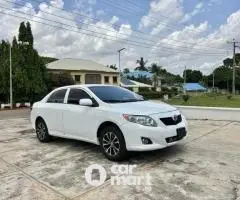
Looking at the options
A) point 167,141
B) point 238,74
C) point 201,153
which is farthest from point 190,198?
point 238,74

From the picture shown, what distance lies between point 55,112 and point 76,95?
32.5 inches

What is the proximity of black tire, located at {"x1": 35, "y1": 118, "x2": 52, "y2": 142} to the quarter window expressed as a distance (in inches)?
53.6

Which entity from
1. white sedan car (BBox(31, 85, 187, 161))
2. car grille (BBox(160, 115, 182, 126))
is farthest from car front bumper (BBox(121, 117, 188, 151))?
car grille (BBox(160, 115, 182, 126))

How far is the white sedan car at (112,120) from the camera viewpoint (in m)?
5.70

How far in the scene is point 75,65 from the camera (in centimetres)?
4600

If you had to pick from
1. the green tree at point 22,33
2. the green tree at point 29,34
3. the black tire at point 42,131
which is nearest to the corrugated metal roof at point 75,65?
the green tree at point 29,34

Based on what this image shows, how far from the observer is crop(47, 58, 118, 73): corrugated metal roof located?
43066 millimetres

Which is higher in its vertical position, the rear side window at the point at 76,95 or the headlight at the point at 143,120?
the rear side window at the point at 76,95

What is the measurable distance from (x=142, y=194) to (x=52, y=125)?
13.3ft

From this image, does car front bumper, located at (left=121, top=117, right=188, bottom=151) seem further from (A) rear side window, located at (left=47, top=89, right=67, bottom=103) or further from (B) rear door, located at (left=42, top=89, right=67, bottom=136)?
(A) rear side window, located at (left=47, top=89, right=67, bottom=103)

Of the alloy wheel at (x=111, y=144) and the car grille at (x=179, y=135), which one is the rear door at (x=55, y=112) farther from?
the car grille at (x=179, y=135)

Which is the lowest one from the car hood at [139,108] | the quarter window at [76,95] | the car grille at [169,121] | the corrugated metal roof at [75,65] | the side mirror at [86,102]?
the car grille at [169,121]

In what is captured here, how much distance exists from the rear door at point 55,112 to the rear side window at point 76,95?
269 mm

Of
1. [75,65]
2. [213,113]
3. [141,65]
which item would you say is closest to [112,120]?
[213,113]
